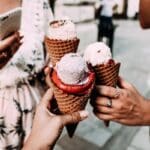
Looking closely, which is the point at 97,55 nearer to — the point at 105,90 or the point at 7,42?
the point at 105,90

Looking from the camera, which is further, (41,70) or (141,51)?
(141,51)

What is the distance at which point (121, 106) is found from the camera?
1481 millimetres

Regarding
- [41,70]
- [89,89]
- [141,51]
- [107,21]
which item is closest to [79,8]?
[141,51]

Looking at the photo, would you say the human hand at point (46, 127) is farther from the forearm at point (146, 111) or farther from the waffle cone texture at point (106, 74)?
the forearm at point (146, 111)

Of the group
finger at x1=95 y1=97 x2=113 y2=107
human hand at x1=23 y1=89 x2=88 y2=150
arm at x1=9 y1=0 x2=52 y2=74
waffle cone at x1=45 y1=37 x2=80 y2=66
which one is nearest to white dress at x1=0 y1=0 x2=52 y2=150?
arm at x1=9 y1=0 x2=52 y2=74

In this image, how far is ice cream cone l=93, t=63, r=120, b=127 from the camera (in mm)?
1390

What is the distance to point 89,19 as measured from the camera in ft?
44.7

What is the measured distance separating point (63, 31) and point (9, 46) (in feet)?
1.63

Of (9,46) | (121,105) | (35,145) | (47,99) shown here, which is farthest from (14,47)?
(121,105)

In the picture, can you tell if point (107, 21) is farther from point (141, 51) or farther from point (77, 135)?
point (77, 135)

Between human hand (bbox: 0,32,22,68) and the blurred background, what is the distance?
0.70 m

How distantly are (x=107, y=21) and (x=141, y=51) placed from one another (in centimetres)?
222

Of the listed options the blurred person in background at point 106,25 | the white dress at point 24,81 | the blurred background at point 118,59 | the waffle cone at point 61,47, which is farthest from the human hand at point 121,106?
the blurred person in background at point 106,25

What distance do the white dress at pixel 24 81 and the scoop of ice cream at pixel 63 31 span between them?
58cm
